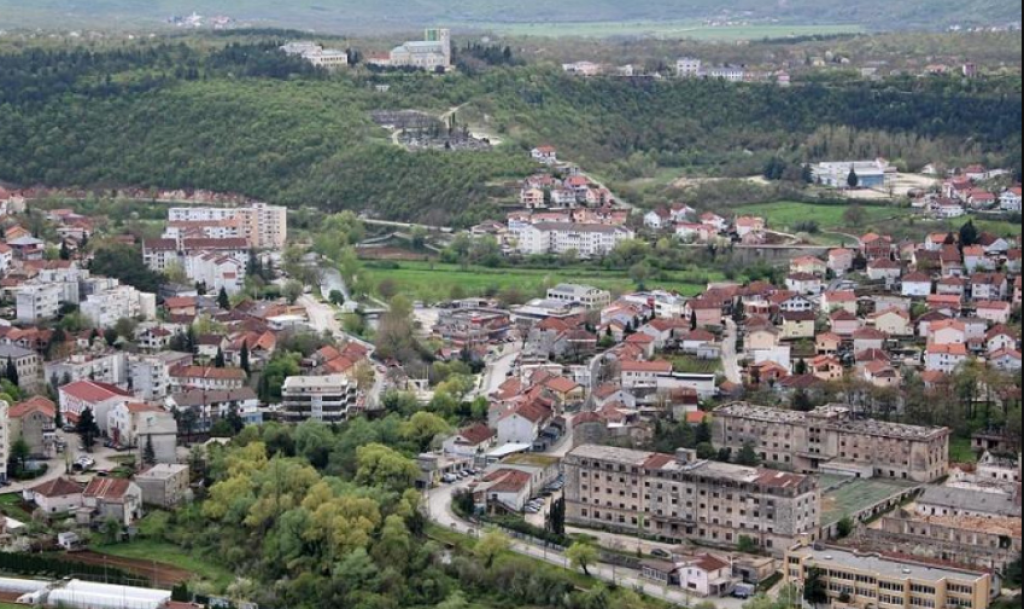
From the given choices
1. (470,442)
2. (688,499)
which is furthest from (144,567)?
(688,499)

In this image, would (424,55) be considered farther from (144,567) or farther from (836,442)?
(144,567)

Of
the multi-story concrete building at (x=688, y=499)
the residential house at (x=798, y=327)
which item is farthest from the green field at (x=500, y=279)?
the multi-story concrete building at (x=688, y=499)

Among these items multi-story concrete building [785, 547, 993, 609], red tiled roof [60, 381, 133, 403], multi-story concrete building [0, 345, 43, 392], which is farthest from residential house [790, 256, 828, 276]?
multi-story concrete building [785, 547, 993, 609]

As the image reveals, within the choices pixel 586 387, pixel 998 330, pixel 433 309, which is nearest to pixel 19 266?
pixel 433 309

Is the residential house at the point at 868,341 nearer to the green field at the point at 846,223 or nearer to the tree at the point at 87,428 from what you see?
the green field at the point at 846,223

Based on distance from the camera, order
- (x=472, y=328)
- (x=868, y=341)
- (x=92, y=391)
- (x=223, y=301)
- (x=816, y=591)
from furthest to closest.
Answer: (x=223, y=301) → (x=472, y=328) → (x=868, y=341) → (x=92, y=391) → (x=816, y=591)

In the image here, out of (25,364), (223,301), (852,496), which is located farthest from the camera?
(223,301)

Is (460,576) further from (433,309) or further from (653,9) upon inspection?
(653,9)

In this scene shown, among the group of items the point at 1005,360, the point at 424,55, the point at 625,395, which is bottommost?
the point at 625,395
